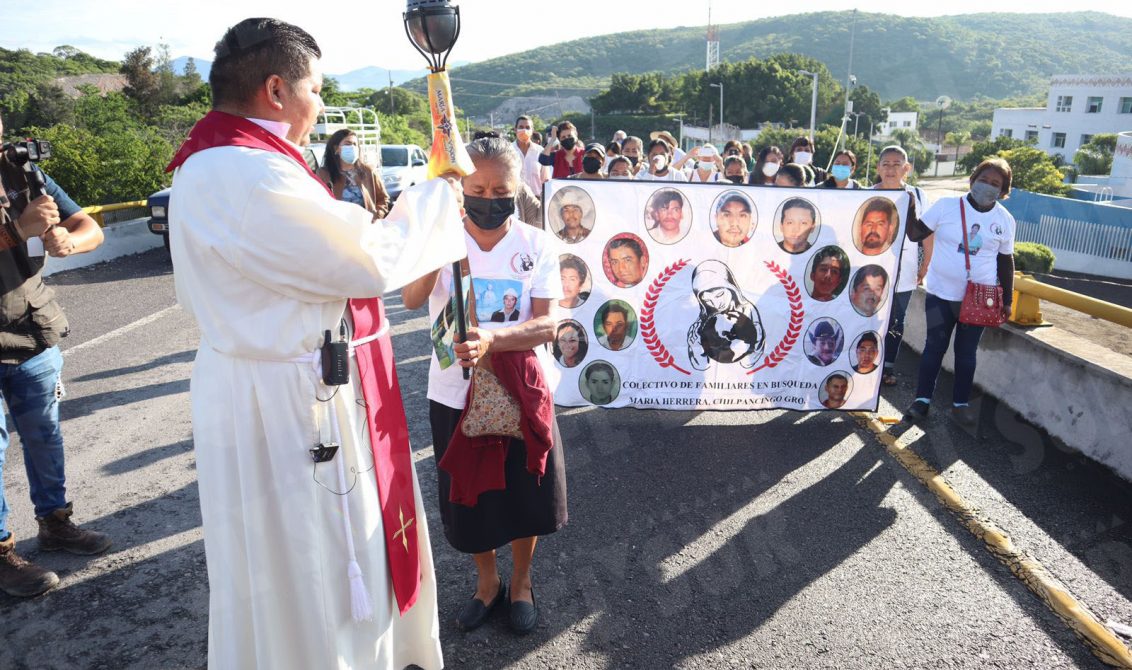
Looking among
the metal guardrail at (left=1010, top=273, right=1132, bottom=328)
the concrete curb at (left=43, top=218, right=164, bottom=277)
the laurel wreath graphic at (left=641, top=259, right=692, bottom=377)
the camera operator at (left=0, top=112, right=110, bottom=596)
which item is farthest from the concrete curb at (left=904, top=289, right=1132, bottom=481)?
the concrete curb at (left=43, top=218, right=164, bottom=277)

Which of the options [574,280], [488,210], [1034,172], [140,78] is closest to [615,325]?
[574,280]

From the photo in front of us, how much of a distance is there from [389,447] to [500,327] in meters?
0.71

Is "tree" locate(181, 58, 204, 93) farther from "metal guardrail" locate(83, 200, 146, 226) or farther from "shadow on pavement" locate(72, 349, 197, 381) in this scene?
"shadow on pavement" locate(72, 349, 197, 381)

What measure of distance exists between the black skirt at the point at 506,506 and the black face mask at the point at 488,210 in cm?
73

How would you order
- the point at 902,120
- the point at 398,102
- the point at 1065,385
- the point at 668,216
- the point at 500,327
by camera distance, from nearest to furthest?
the point at 500,327 < the point at 1065,385 < the point at 668,216 < the point at 398,102 < the point at 902,120

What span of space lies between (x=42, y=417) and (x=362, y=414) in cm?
213

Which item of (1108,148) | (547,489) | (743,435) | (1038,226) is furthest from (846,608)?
(1108,148)

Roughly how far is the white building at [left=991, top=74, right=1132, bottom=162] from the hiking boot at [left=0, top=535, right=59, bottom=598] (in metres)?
76.4

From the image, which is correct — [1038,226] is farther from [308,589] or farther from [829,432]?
[308,589]

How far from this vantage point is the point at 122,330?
7281 millimetres

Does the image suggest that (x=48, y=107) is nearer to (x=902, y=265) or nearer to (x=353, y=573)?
(x=902, y=265)

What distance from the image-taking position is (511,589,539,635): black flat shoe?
2.87m

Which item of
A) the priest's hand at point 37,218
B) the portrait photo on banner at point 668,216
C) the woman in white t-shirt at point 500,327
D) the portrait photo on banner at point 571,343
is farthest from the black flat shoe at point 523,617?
the portrait photo on banner at point 668,216

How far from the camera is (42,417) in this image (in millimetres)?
3238
